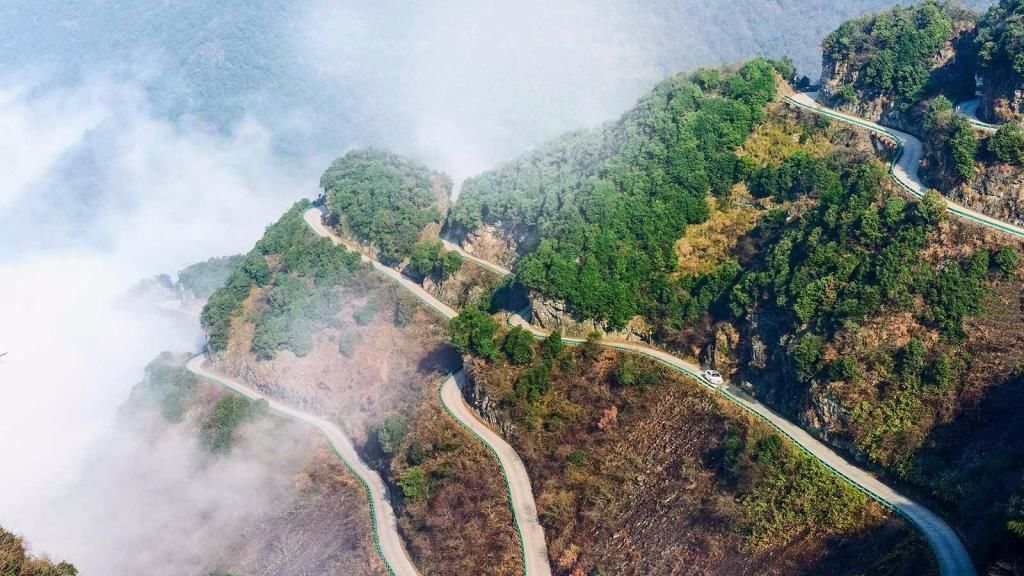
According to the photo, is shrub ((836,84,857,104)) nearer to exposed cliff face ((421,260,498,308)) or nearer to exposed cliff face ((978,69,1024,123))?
exposed cliff face ((978,69,1024,123))

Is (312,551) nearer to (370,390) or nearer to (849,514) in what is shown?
(370,390)

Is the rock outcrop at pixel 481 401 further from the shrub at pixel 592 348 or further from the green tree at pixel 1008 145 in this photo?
the green tree at pixel 1008 145

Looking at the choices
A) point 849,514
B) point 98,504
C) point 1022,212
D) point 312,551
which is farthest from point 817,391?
point 98,504

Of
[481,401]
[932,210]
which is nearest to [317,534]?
[481,401]

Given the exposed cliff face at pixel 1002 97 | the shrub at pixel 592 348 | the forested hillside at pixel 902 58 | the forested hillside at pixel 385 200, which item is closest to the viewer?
the exposed cliff face at pixel 1002 97

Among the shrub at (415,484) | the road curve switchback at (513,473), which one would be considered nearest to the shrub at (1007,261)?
the road curve switchback at (513,473)

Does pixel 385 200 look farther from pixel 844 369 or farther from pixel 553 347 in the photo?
pixel 844 369

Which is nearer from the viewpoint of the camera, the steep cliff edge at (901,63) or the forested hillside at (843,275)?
the forested hillside at (843,275)
